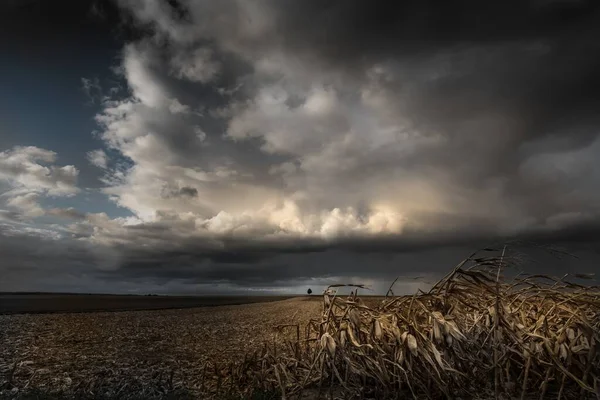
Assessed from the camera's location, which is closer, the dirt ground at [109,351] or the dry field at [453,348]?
the dry field at [453,348]

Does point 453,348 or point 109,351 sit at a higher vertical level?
point 453,348

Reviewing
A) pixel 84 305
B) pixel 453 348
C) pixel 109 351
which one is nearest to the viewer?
pixel 453 348

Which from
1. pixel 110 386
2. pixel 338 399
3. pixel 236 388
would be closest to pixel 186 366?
pixel 110 386

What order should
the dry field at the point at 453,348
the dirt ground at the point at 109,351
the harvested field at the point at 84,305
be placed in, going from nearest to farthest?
the dry field at the point at 453,348 < the dirt ground at the point at 109,351 < the harvested field at the point at 84,305

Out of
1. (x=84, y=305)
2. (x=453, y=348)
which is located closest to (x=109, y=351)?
(x=453, y=348)

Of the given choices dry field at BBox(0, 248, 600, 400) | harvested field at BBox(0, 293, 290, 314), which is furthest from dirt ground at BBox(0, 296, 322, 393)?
harvested field at BBox(0, 293, 290, 314)

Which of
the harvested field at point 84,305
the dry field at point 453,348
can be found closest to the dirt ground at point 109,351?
the dry field at point 453,348

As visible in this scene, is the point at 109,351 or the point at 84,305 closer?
the point at 109,351

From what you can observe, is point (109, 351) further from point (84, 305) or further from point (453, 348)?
point (84, 305)

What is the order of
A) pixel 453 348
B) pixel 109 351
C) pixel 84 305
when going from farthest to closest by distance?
pixel 84 305
pixel 109 351
pixel 453 348

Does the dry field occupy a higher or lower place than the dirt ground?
higher

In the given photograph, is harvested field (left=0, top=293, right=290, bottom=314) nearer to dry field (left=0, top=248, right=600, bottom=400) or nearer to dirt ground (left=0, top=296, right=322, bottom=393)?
dirt ground (left=0, top=296, right=322, bottom=393)

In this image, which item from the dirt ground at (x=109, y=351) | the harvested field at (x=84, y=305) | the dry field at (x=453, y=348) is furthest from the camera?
the harvested field at (x=84, y=305)

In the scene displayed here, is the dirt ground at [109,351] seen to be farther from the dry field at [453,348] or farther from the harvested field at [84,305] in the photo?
the harvested field at [84,305]
